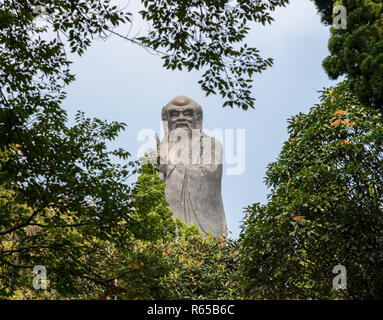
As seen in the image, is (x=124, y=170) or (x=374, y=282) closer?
(x=124, y=170)

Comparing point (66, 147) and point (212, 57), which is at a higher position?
point (212, 57)

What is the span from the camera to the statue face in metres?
23.0

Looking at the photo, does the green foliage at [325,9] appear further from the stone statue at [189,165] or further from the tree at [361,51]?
the stone statue at [189,165]

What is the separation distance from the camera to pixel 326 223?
303 inches

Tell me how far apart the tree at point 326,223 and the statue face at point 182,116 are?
1508cm

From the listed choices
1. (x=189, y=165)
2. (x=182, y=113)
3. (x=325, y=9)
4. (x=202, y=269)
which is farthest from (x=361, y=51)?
(x=189, y=165)

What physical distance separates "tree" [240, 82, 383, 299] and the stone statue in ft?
48.9

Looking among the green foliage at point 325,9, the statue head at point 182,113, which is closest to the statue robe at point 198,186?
the statue head at point 182,113

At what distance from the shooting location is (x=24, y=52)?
5984 mm

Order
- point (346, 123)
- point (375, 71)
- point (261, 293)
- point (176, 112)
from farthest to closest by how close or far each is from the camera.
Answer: point (176, 112) < point (346, 123) < point (261, 293) < point (375, 71)

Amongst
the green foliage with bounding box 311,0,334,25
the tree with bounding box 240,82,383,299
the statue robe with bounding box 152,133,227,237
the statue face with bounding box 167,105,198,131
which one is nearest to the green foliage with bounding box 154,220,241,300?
the tree with bounding box 240,82,383,299
